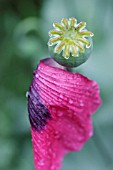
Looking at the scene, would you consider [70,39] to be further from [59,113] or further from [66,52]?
[59,113]

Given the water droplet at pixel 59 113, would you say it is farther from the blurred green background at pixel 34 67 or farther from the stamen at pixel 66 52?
the blurred green background at pixel 34 67

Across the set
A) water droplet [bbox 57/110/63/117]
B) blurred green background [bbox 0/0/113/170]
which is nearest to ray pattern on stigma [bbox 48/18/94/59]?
water droplet [bbox 57/110/63/117]

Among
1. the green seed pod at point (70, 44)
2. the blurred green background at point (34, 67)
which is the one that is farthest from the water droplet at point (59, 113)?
the blurred green background at point (34, 67)

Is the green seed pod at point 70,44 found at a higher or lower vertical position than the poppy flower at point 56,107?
higher

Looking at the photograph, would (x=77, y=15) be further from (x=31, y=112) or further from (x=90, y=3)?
(x=31, y=112)

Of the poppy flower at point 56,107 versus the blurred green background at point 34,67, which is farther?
the blurred green background at point 34,67
